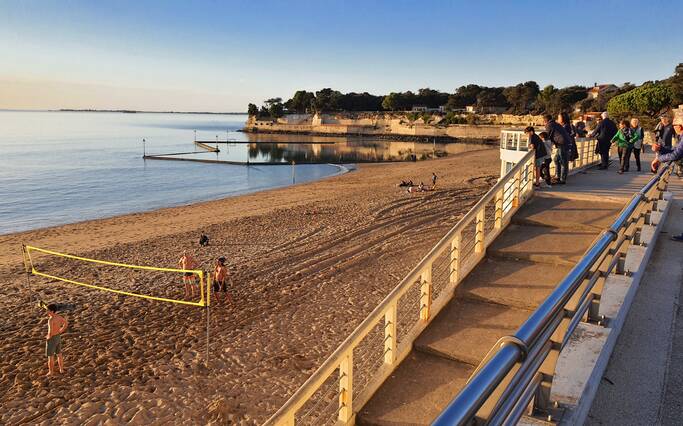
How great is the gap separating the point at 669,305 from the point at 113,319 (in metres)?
11.8

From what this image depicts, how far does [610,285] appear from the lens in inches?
171

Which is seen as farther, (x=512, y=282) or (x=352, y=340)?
(x=512, y=282)

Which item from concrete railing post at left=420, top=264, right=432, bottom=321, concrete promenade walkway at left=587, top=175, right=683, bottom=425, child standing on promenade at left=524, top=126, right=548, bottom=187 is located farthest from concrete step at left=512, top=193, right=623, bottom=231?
concrete railing post at left=420, top=264, right=432, bottom=321

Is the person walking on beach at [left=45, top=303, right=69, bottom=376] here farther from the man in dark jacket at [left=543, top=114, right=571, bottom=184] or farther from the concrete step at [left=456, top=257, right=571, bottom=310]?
the man in dark jacket at [left=543, top=114, right=571, bottom=184]

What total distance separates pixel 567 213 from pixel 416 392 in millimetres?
4811

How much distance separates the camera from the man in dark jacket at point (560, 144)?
10.4 meters

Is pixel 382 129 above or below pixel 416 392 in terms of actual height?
above

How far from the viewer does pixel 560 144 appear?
10.5 m

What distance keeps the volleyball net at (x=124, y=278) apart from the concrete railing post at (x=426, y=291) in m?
8.38

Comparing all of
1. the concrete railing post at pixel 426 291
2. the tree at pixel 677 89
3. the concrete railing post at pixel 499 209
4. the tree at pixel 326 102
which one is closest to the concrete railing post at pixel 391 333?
the concrete railing post at pixel 426 291

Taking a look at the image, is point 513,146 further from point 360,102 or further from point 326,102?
point 360,102

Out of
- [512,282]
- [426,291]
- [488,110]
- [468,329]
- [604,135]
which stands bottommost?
[468,329]

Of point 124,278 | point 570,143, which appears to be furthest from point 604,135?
point 124,278

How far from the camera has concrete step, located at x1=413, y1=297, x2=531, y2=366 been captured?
181 inches
